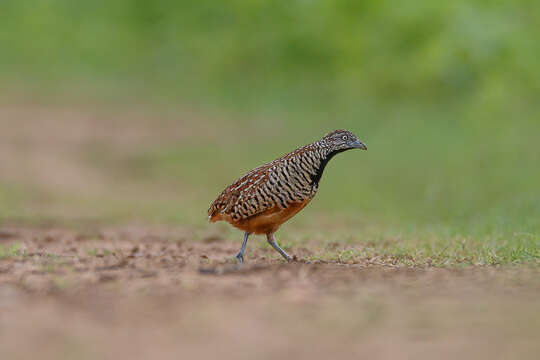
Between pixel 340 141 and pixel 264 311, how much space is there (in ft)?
8.84

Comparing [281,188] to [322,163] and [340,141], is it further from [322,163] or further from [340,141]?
[340,141]

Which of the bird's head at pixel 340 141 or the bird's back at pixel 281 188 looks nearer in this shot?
the bird's back at pixel 281 188

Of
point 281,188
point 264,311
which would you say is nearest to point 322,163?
point 281,188

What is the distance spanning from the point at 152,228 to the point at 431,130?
9.09 meters

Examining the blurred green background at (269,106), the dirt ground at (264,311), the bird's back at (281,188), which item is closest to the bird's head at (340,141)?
the bird's back at (281,188)

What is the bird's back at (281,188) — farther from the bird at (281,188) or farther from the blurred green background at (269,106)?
the blurred green background at (269,106)

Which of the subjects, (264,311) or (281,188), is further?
(281,188)

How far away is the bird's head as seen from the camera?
23.8ft

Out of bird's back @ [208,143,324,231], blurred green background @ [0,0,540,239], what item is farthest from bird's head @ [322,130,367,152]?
blurred green background @ [0,0,540,239]

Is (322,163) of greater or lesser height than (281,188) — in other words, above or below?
above

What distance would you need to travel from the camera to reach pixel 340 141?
7.29 m

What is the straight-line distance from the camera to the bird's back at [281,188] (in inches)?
277

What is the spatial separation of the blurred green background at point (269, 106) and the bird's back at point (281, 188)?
295 centimetres

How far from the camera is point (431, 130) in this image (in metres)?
18.6
